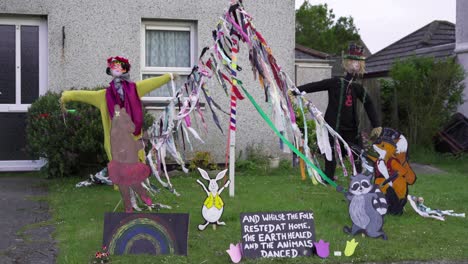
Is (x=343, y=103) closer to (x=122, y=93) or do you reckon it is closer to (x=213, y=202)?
(x=213, y=202)

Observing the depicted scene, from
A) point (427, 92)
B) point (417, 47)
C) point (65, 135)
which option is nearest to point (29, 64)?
point (65, 135)

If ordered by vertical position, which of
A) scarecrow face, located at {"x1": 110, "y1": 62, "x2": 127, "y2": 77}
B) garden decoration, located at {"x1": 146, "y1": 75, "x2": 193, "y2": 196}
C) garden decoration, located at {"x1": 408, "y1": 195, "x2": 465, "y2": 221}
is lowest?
garden decoration, located at {"x1": 408, "y1": 195, "x2": 465, "y2": 221}

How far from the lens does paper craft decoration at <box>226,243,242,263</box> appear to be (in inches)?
196

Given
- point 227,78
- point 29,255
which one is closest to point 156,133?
point 227,78

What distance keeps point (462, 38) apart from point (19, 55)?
32.5 feet

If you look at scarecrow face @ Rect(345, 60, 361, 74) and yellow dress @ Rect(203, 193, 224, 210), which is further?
scarecrow face @ Rect(345, 60, 361, 74)

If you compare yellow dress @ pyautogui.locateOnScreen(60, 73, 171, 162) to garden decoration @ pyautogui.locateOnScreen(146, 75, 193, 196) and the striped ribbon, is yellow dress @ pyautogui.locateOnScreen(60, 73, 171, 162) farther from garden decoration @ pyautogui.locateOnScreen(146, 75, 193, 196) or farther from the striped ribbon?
the striped ribbon

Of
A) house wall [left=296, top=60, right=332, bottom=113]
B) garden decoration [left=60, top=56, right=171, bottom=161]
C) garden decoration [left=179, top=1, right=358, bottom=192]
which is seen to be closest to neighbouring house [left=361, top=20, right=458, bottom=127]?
house wall [left=296, top=60, right=332, bottom=113]

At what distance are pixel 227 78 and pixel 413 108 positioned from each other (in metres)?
6.80

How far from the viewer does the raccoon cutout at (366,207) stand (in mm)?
5680

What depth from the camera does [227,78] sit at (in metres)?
7.07

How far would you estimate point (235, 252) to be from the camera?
16.5ft

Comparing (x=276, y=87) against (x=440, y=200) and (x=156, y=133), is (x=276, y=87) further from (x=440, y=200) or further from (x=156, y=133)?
(x=440, y=200)

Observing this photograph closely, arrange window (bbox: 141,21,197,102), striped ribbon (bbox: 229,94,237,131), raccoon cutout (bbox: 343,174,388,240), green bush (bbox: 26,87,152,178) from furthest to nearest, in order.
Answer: window (bbox: 141,21,197,102) → green bush (bbox: 26,87,152,178) → striped ribbon (bbox: 229,94,237,131) → raccoon cutout (bbox: 343,174,388,240)
